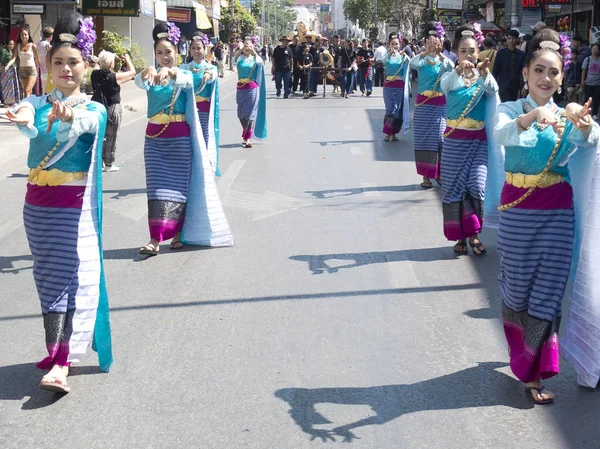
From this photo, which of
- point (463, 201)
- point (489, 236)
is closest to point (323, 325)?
point (463, 201)

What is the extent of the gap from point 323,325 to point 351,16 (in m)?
98.1

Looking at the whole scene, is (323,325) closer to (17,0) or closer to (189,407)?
(189,407)

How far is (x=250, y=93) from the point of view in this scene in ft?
47.9

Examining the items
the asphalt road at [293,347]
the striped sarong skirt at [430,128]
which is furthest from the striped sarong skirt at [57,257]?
the striped sarong skirt at [430,128]

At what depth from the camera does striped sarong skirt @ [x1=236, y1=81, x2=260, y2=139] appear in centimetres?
1462

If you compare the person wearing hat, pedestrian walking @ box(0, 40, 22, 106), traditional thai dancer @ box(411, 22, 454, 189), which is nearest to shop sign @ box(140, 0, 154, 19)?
the person wearing hat

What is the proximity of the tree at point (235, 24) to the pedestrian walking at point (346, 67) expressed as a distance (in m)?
28.4

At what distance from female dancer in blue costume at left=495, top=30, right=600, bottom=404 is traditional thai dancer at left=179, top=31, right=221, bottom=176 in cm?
481

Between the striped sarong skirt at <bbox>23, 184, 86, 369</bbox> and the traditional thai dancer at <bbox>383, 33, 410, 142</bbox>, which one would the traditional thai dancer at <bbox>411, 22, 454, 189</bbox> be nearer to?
the traditional thai dancer at <bbox>383, 33, 410, 142</bbox>

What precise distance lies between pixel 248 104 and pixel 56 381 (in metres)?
10.5

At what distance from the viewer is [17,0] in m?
23.1

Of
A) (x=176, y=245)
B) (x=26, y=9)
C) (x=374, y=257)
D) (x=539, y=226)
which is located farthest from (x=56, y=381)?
(x=26, y=9)

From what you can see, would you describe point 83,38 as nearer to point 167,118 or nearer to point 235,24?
point 167,118

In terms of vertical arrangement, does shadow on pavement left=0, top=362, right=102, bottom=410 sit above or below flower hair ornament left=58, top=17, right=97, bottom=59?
below
